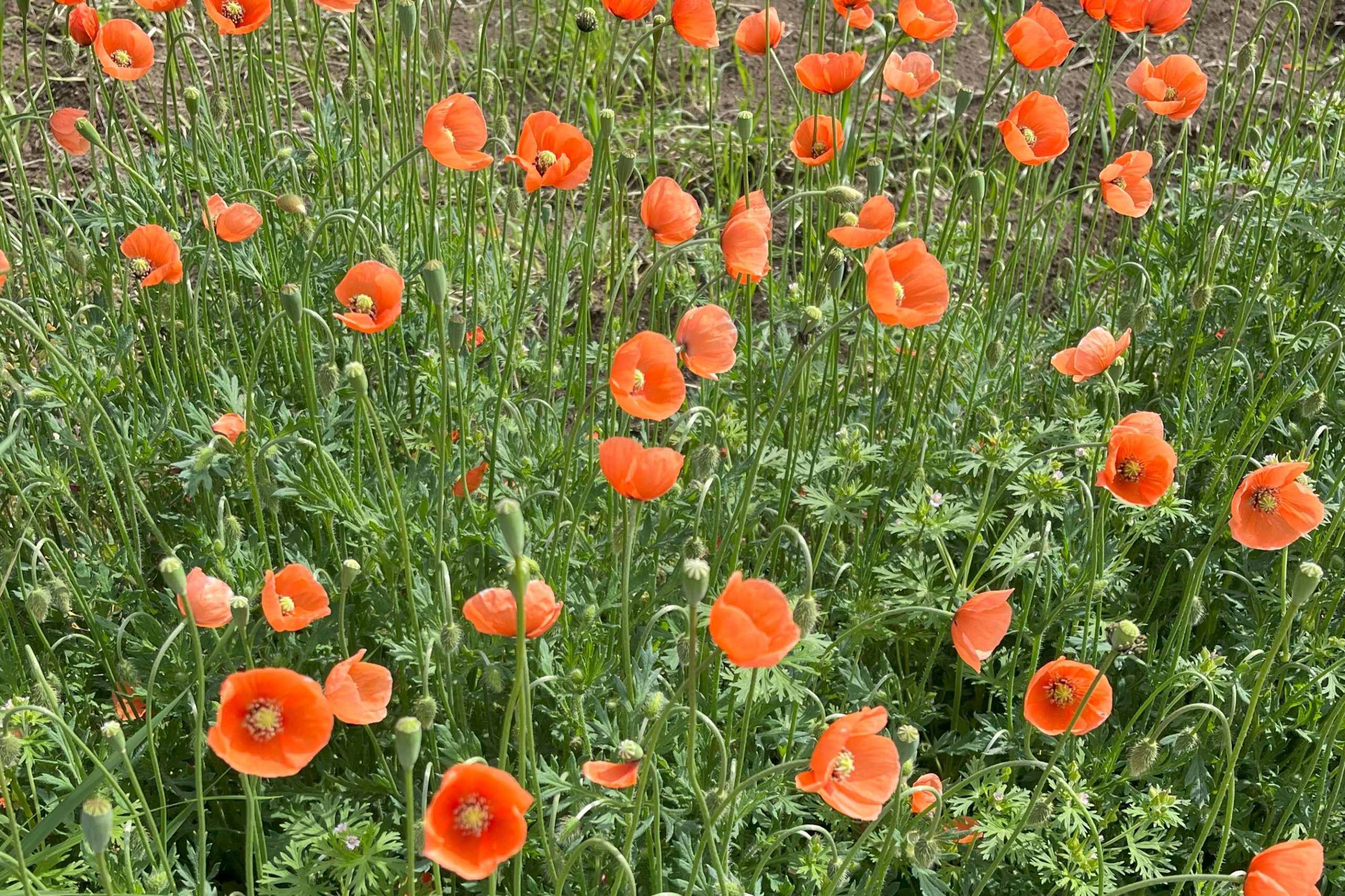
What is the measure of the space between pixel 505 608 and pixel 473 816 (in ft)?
1.35

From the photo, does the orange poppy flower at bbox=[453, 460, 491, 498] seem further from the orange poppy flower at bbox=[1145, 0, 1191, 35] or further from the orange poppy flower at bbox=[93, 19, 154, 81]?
the orange poppy flower at bbox=[1145, 0, 1191, 35]

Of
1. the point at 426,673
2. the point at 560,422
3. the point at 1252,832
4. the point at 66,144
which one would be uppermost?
the point at 66,144

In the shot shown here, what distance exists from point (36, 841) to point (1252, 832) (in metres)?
2.01

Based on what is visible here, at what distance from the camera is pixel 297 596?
1729 millimetres

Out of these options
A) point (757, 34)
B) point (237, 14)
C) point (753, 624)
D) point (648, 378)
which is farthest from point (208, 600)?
point (757, 34)

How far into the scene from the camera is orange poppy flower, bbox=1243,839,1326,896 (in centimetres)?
149

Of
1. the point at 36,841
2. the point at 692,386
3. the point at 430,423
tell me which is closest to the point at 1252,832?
the point at 692,386

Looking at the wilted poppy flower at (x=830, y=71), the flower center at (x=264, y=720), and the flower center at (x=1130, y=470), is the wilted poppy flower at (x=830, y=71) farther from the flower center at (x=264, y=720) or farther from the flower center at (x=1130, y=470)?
the flower center at (x=264, y=720)

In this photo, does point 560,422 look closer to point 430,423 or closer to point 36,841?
point 430,423

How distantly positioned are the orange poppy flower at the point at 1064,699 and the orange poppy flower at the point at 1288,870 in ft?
1.13

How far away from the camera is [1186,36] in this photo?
A: 497 centimetres

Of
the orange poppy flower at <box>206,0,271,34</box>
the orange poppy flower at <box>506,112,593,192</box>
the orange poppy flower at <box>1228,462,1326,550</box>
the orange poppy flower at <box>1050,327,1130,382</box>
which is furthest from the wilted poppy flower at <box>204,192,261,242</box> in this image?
the orange poppy flower at <box>1228,462,1326,550</box>

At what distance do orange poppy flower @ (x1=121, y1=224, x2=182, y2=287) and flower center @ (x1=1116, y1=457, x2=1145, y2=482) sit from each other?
1694mm

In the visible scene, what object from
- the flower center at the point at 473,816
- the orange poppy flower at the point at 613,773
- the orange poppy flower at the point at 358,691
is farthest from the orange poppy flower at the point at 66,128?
the flower center at the point at 473,816
